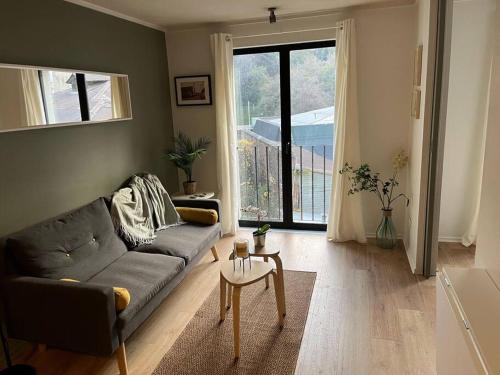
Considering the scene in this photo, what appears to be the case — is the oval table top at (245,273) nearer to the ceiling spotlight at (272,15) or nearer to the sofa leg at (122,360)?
the sofa leg at (122,360)

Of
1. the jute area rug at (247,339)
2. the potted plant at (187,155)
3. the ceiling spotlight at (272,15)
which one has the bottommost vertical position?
the jute area rug at (247,339)

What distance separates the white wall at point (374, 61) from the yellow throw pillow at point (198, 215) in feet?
4.42

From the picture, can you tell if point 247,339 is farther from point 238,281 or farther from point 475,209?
point 475,209

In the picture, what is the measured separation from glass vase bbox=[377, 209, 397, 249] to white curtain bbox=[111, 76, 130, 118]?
2667 millimetres

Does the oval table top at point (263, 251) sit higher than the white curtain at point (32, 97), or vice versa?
the white curtain at point (32, 97)

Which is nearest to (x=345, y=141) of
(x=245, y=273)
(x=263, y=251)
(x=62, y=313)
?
(x=263, y=251)

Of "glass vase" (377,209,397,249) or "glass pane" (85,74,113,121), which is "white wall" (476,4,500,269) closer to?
"glass vase" (377,209,397,249)

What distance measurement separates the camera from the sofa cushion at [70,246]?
224 centimetres

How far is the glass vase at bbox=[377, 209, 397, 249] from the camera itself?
3.79 meters

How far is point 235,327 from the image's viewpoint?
231 centimetres

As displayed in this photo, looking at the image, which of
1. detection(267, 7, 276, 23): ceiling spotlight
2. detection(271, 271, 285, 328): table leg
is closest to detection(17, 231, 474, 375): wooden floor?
detection(271, 271, 285, 328): table leg

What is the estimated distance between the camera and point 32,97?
2.54 meters

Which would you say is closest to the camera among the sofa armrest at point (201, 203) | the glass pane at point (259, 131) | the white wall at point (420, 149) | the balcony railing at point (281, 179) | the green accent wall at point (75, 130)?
the green accent wall at point (75, 130)

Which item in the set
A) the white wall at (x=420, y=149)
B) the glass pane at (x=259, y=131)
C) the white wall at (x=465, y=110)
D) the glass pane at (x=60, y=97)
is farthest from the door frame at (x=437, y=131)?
the glass pane at (x=60, y=97)
